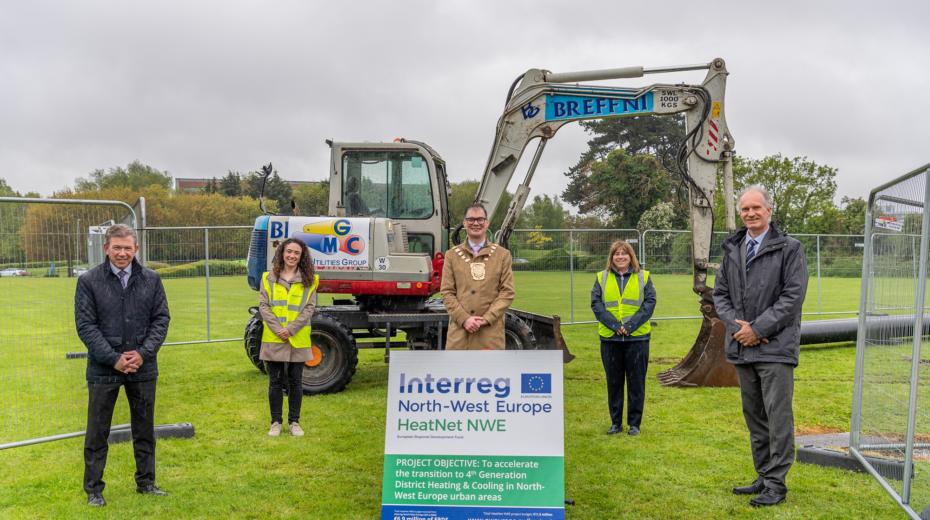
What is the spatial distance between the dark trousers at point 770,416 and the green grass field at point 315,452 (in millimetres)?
231

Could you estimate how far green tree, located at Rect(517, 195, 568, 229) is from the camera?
51500 mm

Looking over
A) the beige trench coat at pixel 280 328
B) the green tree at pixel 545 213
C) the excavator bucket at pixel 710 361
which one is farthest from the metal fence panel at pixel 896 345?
the green tree at pixel 545 213

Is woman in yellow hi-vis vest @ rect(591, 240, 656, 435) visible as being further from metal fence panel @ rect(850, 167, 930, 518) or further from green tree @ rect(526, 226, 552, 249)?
green tree @ rect(526, 226, 552, 249)

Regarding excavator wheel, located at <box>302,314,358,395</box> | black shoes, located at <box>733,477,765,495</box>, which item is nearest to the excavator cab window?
excavator wheel, located at <box>302,314,358,395</box>

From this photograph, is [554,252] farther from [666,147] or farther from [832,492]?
[666,147]

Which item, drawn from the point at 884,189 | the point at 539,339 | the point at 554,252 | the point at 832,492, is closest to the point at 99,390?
the point at 832,492

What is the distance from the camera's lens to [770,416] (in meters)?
4.83

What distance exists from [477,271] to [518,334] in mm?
3246

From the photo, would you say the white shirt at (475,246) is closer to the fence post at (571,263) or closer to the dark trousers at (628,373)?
the dark trousers at (628,373)

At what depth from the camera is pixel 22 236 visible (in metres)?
6.29

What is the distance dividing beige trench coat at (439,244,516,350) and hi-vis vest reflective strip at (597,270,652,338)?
146 centimetres

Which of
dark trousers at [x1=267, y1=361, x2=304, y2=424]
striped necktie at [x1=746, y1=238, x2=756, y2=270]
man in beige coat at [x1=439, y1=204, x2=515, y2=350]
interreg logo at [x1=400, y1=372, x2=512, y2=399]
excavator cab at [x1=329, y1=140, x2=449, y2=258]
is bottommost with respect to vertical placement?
dark trousers at [x1=267, y1=361, x2=304, y2=424]

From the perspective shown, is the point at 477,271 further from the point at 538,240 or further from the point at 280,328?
the point at 538,240

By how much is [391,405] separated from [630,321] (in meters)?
2.85
